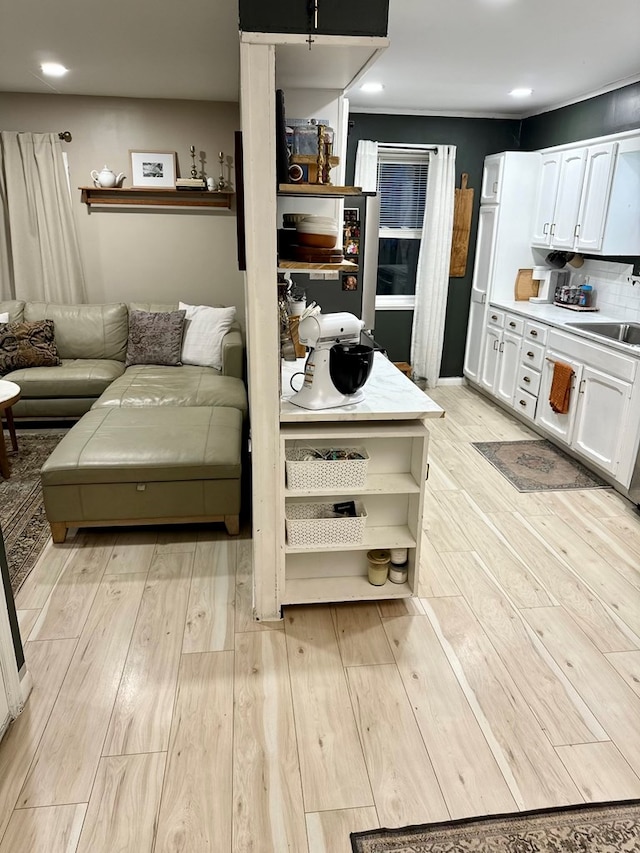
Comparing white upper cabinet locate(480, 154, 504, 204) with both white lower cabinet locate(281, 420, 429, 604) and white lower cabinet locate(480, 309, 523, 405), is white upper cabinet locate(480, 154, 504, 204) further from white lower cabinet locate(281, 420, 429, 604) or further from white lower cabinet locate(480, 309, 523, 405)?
white lower cabinet locate(281, 420, 429, 604)

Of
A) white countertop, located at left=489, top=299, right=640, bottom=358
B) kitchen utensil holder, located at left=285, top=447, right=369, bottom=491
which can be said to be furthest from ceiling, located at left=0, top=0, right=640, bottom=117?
kitchen utensil holder, located at left=285, top=447, right=369, bottom=491

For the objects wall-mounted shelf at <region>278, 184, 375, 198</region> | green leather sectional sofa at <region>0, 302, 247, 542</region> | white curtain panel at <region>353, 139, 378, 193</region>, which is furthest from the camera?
white curtain panel at <region>353, 139, 378, 193</region>

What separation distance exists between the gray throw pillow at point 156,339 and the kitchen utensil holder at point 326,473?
2626 mm

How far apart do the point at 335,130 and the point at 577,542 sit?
2363 millimetres

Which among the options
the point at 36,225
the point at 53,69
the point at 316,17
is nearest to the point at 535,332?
the point at 316,17

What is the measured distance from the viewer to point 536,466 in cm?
403

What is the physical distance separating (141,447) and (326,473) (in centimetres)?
115

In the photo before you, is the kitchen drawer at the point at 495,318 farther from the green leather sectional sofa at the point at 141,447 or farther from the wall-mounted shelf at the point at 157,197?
the wall-mounted shelf at the point at 157,197

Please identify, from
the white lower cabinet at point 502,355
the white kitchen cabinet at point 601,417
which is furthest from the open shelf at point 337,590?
the white lower cabinet at point 502,355

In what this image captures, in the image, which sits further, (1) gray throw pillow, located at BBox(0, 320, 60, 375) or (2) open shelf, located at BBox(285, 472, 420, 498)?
(1) gray throw pillow, located at BBox(0, 320, 60, 375)

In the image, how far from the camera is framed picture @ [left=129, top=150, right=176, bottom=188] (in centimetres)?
489

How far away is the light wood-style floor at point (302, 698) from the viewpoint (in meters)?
1.66

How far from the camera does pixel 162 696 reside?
80.4 inches

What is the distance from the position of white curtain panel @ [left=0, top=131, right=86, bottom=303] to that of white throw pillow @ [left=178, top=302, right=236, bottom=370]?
1.18 meters
